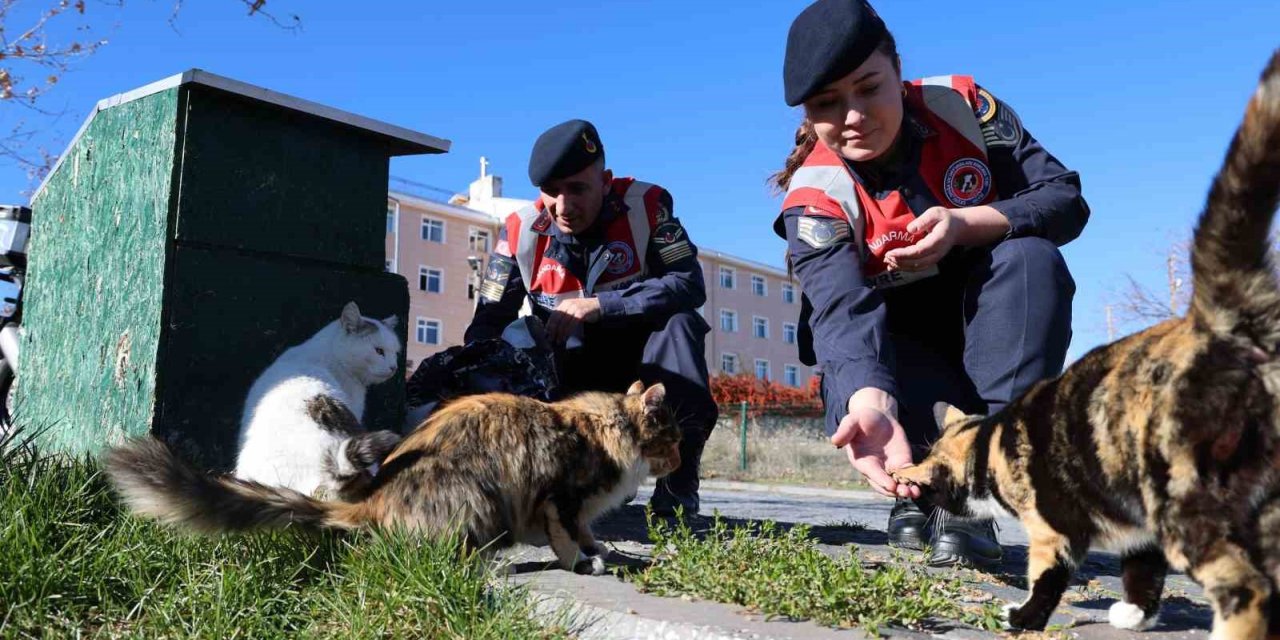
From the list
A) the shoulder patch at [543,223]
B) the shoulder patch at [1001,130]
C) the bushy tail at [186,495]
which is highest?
the shoulder patch at [1001,130]

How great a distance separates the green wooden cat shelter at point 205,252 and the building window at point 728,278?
4715cm

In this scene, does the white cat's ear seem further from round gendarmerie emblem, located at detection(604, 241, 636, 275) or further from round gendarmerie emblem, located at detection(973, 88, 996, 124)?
round gendarmerie emblem, located at detection(973, 88, 996, 124)

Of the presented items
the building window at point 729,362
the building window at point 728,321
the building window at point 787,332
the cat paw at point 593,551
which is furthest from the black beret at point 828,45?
the building window at point 787,332

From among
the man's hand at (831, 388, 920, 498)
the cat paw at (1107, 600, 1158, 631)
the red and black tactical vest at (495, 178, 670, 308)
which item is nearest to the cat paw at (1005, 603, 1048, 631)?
the cat paw at (1107, 600, 1158, 631)

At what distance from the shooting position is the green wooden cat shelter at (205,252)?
3863 millimetres

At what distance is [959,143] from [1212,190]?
1815 mm

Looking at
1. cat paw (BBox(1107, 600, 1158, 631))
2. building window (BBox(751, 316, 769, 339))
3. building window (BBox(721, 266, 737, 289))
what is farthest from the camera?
building window (BBox(751, 316, 769, 339))

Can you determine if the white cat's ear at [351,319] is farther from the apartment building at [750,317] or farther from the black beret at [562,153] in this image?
the apartment building at [750,317]

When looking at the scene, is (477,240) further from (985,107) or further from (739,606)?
(739,606)

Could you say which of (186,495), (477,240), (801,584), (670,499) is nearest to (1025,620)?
(801,584)

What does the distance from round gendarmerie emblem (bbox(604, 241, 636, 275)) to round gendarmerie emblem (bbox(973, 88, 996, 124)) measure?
201 cm

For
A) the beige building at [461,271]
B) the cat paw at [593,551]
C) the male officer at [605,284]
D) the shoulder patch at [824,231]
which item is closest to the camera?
the cat paw at [593,551]

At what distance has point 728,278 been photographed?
5206cm

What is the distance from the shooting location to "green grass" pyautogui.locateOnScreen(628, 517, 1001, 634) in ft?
8.36
